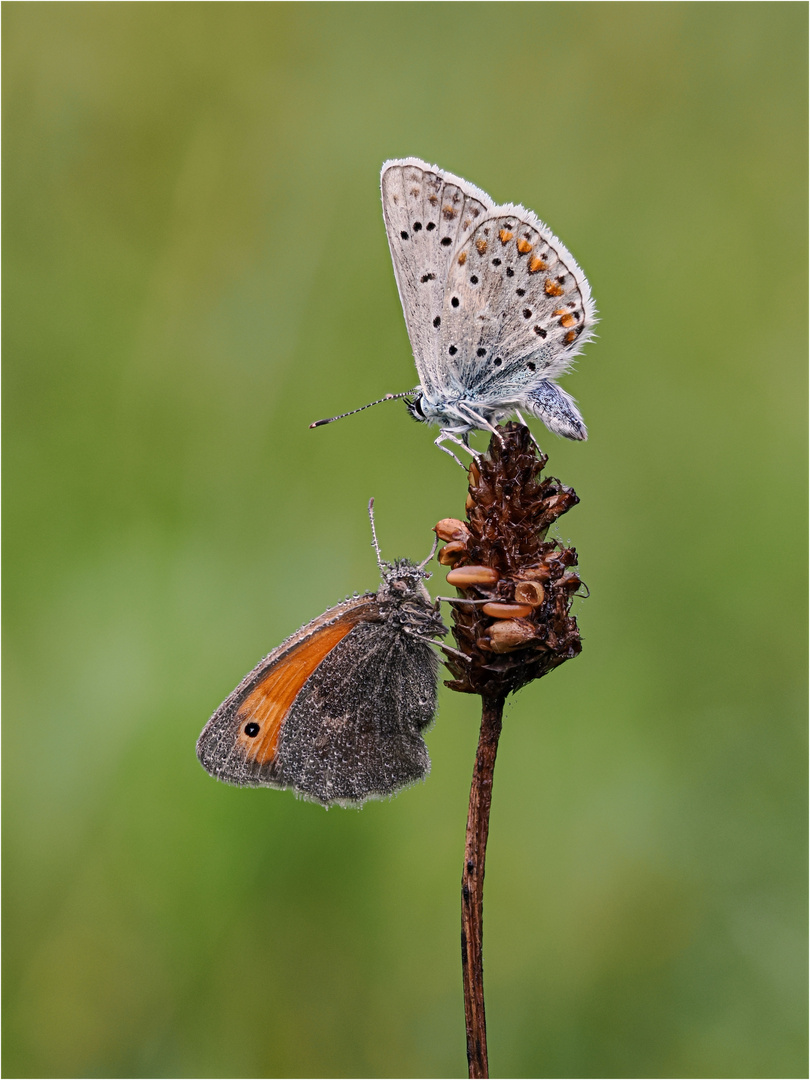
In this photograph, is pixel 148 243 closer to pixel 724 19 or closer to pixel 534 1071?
pixel 724 19

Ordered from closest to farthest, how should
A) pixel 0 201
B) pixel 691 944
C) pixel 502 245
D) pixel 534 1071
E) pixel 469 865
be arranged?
1. pixel 469 865
2. pixel 502 245
3. pixel 534 1071
4. pixel 691 944
5. pixel 0 201

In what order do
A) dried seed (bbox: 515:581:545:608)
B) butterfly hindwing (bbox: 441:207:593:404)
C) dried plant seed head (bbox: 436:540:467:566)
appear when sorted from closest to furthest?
dried seed (bbox: 515:581:545:608)
dried plant seed head (bbox: 436:540:467:566)
butterfly hindwing (bbox: 441:207:593:404)

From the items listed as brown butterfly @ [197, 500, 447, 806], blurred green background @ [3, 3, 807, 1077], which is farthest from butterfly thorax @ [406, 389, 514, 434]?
blurred green background @ [3, 3, 807, 1077]

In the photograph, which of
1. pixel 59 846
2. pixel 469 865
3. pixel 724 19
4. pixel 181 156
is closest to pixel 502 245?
pixel 469 865

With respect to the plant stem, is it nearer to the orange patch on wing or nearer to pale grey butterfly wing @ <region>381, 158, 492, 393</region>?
the orange patch on wing

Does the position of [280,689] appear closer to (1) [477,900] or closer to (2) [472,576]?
(2) [472,576]

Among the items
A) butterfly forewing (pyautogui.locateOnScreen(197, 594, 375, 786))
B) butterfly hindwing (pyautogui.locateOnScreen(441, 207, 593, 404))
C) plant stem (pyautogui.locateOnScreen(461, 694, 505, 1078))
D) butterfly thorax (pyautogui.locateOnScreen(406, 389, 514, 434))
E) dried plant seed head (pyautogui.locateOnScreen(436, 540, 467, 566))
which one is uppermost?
butterfly hindwing (pyautogui.locateOnScreen(441, 207, 593, 404))

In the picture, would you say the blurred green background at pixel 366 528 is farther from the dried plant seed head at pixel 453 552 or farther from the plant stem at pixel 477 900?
the plant stem at pixel 477 900

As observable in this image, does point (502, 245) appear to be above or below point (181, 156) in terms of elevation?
below
